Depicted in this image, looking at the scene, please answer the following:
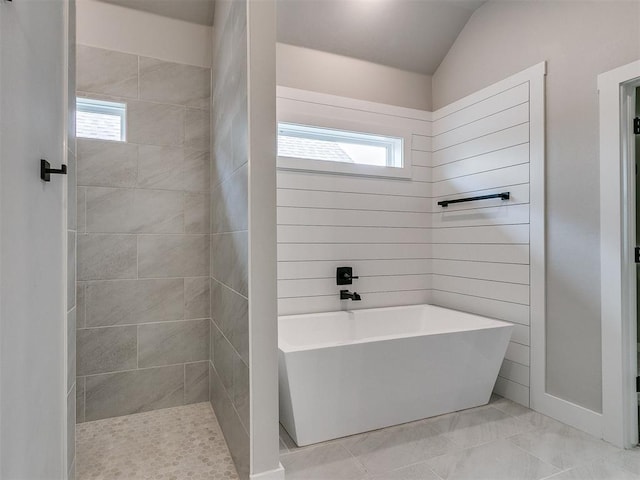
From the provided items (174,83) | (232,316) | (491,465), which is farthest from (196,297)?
(491,465)

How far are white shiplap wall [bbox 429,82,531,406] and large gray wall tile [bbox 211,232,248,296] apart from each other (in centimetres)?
194

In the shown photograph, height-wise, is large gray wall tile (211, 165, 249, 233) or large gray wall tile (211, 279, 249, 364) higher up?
large gray wall tile (211, 165, 249, 233)

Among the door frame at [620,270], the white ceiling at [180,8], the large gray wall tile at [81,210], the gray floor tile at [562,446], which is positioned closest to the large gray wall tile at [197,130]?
the white ceiling at [180,8]

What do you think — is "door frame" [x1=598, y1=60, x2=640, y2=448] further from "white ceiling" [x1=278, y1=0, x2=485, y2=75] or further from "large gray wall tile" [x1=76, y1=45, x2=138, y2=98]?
"large gray wall tile" [x1=76, y1=45, x2=138, y2=98]

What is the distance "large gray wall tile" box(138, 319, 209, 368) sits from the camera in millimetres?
2598

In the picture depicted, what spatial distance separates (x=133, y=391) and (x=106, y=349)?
1.10 feet

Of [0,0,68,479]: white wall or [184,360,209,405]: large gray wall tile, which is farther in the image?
[184,360,209,405]: large gray wall tile

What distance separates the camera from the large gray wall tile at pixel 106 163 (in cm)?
245

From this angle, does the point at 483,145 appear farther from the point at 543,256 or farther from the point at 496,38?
the point at 543,256

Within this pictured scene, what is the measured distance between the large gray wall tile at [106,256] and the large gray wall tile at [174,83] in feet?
3.21

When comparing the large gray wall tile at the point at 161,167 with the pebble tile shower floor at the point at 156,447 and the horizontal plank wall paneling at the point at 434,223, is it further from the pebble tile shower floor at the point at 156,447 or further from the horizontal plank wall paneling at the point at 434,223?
the pebble tile shower floor at the point at 156,447

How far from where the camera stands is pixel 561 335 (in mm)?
2395

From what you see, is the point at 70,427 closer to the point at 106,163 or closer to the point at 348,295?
the point at 106,163

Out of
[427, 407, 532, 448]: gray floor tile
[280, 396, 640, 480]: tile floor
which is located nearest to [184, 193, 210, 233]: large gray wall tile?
[280, 396, 640, 480]: tile floor
